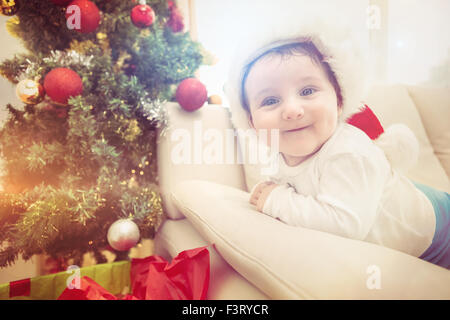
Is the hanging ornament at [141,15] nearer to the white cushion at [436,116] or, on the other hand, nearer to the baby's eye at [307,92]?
the baby's eye at [307,92]

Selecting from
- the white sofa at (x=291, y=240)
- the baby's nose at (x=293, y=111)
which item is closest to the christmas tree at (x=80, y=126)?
the white sofa at (x=291, y=240)

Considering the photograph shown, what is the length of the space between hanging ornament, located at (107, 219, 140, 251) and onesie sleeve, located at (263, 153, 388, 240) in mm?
Answer: 541

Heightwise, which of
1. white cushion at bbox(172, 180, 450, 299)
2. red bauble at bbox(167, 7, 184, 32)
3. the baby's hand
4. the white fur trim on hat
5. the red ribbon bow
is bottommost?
the red ribbon bow

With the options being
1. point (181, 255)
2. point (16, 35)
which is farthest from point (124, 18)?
point (181, 255)

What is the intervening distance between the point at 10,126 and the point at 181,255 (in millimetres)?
725

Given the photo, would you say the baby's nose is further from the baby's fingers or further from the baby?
the baby's fingers

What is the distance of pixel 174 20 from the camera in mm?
980

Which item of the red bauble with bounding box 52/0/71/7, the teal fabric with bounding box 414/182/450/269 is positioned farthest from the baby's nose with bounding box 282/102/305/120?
the red bauble with bounding box 52/0/71/7

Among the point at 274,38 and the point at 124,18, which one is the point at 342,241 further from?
the point at 124,18

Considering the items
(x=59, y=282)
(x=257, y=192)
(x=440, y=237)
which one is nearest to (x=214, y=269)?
(x=257, y=192)

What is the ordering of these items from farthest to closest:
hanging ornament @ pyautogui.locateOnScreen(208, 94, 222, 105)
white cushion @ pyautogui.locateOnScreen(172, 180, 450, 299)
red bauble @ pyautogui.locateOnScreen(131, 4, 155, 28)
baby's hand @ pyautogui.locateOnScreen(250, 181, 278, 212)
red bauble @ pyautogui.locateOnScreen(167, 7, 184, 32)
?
1. hanging ornament @ pyautogui.locateOnScreen(208, 94, 222, 105)
2. red bauble @ pyautogui.locateOnScreen(167, 7, 184, 32)
3. red bauble @ pyautogui.locateOnScreen(131, 4, 155, 28)
4. baby's hand @ pyautogui.locateOnScreen(250, 181, 278, 212)
5. white cushion @ pyautogui.locateOnScreen(172, 180, 450, 299)

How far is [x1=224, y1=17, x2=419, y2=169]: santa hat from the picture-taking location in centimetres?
40

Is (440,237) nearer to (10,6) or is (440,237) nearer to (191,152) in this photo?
(191,152)
